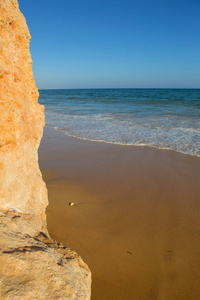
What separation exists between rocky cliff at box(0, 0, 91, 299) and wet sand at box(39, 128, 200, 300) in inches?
24.8

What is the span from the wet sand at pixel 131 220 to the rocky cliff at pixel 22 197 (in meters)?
0.63

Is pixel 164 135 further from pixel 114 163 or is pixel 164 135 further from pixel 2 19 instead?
pixel 2 19

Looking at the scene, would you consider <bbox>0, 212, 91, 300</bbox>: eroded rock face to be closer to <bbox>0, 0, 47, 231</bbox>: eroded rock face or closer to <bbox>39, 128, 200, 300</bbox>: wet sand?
<bbox>0, 0, 47, 231</bbox>: eroded rock face

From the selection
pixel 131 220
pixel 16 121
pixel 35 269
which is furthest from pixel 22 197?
pixel 131 220

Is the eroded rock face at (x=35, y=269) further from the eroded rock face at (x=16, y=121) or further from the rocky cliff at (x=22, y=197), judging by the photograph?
the eroded rock face at (x=16, y=121)

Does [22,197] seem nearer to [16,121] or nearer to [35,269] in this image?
[16,121]

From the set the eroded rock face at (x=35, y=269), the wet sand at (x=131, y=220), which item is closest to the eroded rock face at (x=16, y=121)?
the eroded rock face at (x=35, y=269)

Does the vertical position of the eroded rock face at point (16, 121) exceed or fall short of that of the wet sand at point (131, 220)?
it exceeds it

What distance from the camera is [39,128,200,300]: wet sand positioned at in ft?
6.48

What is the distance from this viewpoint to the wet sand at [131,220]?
197cm

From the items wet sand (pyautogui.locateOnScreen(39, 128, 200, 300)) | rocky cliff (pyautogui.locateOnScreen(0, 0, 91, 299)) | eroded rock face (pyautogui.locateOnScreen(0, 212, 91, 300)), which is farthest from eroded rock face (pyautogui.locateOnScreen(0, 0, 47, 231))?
wet sand (pyautogui.locateOnScreen(39, 128, 200, 300))

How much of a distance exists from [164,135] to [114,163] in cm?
358

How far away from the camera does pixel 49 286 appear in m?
1.12

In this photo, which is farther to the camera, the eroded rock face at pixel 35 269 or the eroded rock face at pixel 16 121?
the eroded rock face at pixel 16 121
